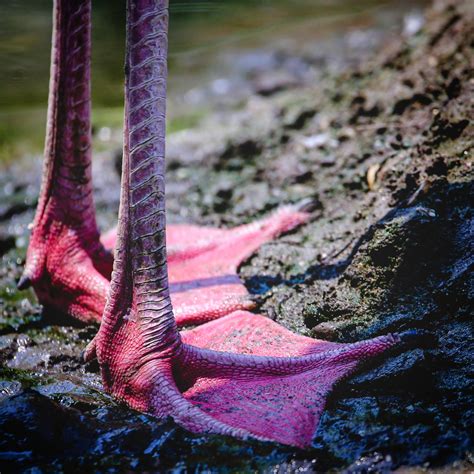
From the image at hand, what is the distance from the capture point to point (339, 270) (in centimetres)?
324

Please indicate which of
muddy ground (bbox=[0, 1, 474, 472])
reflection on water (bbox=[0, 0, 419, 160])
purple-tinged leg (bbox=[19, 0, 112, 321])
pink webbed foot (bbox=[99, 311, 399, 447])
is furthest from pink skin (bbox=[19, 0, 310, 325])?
reflection on water (bbox=[0, 0, 419, 160])

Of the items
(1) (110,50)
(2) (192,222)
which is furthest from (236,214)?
(1) (110,50)

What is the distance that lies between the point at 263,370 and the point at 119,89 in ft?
17.9

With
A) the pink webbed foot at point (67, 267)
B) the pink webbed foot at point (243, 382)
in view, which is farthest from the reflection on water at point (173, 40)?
the pink webbed foot at point (243, 382)

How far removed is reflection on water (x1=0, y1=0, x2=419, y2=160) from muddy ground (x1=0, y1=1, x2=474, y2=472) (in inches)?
61.9

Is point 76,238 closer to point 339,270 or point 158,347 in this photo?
point 158,347

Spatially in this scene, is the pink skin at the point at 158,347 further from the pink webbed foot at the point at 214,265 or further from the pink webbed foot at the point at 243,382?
the pink webbed foot at the point at 214,265

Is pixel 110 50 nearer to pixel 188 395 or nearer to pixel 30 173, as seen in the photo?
pixel 30 173

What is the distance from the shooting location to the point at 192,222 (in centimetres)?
429

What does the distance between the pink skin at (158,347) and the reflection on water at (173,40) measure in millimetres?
3753

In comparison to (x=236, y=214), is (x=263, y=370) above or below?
below

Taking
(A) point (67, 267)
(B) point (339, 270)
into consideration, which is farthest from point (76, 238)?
(B) point (339, 270)

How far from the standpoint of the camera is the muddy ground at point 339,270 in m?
2.29

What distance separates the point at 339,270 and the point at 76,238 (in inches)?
51.7
